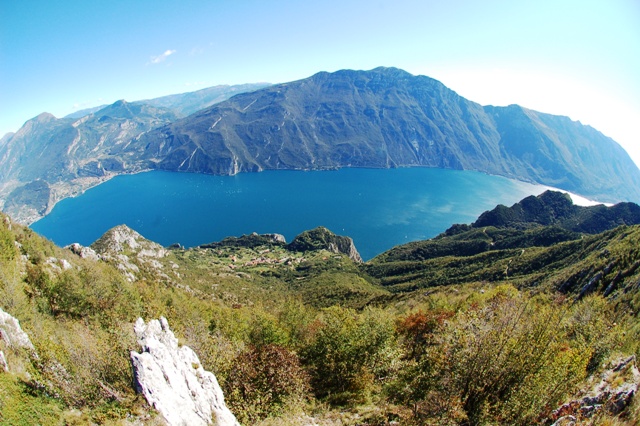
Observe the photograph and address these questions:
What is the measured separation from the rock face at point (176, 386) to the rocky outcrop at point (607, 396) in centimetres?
1745

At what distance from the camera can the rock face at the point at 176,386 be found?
1658 cm

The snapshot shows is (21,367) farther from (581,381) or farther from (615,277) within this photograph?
(615,277)

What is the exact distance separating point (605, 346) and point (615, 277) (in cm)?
4922

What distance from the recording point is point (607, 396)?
14.4 meters

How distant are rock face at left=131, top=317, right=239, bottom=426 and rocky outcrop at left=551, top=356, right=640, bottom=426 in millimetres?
17453

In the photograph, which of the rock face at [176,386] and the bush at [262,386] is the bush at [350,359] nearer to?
the bush at [262,386]

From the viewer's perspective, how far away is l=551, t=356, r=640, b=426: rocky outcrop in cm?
1264

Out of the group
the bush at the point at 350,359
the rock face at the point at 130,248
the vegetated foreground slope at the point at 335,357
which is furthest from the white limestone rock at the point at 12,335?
the rock face at the point at 130,248

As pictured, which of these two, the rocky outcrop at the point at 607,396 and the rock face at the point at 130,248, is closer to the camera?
the rocky outcrop at the point at 607,396

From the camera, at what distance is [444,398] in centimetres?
1688

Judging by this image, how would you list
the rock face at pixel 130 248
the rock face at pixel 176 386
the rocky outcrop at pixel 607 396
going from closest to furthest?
1. the rocky outcrop at pixel 607 396
2. the rock face at pixel 176 386
3. the rock face at pixel 130 248

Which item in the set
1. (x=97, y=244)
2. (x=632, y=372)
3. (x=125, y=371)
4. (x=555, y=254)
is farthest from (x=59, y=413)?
(x=555, y=254)

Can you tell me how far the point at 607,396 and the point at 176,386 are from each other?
22.2m

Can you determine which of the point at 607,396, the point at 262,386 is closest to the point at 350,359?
the point at 262,386
